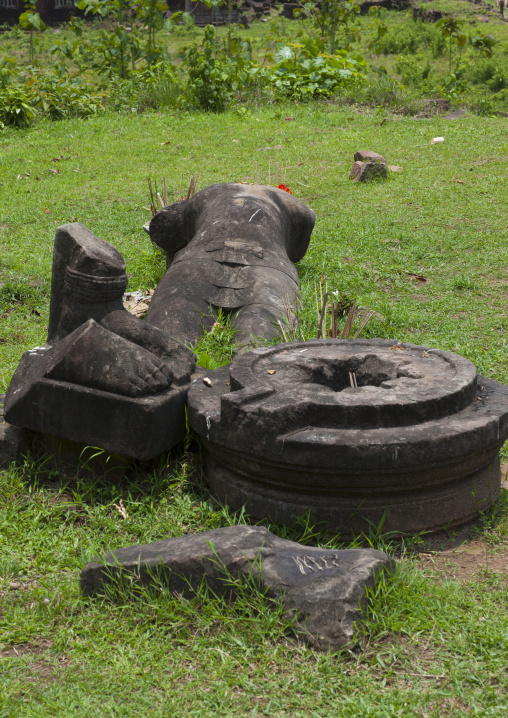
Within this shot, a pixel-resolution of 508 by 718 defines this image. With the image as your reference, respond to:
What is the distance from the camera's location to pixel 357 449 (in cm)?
284

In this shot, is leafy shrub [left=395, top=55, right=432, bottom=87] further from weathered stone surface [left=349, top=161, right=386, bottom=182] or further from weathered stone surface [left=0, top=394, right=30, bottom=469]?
weathered stone surface [left=0, top=394, right=30, bottom=469]

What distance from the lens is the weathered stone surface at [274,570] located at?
2.47 m

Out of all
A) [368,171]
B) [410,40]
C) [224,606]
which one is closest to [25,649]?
[224,606]

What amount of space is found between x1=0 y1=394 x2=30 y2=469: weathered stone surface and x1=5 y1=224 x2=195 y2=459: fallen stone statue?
0.60 ft

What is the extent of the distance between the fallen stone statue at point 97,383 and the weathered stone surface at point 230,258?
35.2 inches

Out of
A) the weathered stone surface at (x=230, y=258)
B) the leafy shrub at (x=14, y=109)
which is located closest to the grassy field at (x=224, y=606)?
the weathered stone surface at (x=230, y=258)

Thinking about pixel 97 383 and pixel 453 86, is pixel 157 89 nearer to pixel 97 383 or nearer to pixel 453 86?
pixel 453 86

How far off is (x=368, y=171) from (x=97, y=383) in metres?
6.93

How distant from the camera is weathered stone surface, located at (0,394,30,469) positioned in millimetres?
3443

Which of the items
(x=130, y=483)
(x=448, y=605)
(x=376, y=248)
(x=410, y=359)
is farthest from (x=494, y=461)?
(x=376, y=248)

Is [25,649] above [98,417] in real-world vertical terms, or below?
below

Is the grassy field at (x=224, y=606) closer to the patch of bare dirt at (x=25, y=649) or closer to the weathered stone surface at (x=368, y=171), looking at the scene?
the patch of bare dirt at (x=25, y=649)

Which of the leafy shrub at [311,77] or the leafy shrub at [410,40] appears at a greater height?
the leafy shrub at [311,77]

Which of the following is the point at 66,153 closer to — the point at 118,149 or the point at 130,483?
the point at 118,149
